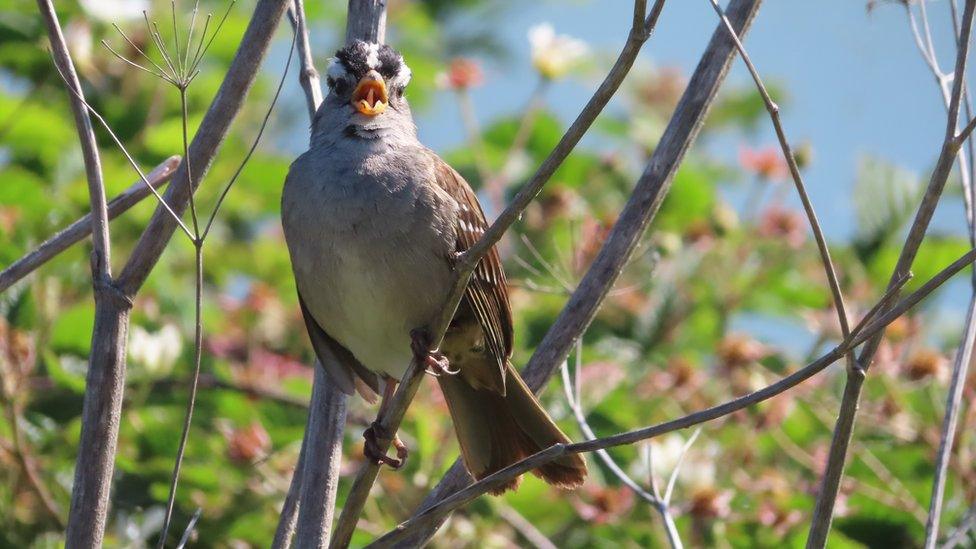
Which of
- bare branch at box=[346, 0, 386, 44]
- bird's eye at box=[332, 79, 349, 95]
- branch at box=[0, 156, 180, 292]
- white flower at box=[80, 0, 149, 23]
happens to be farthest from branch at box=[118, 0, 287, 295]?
white flower at box=[80, 0, 149, 23]

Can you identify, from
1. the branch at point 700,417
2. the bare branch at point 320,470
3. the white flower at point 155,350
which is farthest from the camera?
the white flower at point 155,350

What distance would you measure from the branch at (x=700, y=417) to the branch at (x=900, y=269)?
78 mm

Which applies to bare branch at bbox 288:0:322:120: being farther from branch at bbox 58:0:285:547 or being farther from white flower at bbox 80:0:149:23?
white flower at bbox 80:0:149:23

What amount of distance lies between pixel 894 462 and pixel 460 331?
150cm

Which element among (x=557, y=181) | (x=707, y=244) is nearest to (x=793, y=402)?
(x=707, y=244)

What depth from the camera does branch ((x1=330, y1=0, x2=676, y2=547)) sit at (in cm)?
196

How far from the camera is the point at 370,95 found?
10.7ft

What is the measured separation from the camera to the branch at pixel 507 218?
196 cm

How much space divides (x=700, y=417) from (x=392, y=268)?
1.08 m

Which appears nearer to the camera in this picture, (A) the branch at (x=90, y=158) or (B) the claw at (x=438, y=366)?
(A) the branch at (x=90, y=158)

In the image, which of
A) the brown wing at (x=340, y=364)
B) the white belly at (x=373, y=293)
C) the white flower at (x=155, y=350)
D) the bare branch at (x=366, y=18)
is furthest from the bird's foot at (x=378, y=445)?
the white flower at (x=155, y=350)

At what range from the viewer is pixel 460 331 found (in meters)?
3.16

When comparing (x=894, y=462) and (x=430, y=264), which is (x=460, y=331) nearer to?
(x=430, y=264)

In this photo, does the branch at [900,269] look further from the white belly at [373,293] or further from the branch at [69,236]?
the branch at [69,236]
